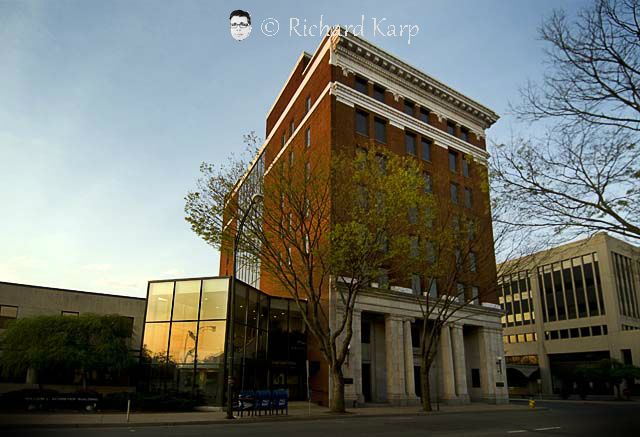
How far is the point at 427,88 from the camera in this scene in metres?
46.0

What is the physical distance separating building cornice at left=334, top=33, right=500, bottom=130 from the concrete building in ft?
94.3

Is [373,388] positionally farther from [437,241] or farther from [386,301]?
[437,241]

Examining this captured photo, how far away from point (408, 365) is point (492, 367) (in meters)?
11.6

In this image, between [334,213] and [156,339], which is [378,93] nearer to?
[334,213]

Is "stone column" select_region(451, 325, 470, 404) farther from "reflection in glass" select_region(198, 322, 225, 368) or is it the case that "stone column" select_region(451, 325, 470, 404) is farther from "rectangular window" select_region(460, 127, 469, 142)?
"reflection in glass" select_region(198, 322, 225, 368)

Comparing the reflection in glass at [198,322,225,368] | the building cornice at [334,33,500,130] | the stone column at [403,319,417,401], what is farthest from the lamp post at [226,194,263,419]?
the building cornice at [334,33,500,130]

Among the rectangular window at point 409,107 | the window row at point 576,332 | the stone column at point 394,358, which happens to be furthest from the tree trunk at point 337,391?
the window row at point 576,332

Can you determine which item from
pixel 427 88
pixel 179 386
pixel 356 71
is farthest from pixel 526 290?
pixel 179 386

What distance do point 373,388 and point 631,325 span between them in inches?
2263

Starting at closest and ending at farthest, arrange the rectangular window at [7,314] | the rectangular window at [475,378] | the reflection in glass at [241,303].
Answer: the reflection in glass at [241,303] < the rectangular window at [7,314] < the rectangular window at [475,378]

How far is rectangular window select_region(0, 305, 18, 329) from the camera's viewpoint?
34219 millimetres

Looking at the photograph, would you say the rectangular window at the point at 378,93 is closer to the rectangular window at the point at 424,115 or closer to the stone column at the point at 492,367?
the rectangular window at the point at 424,115

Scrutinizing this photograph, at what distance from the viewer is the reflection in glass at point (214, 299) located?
29531 mm

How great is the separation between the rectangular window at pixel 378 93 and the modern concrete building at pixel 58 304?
27314mm
